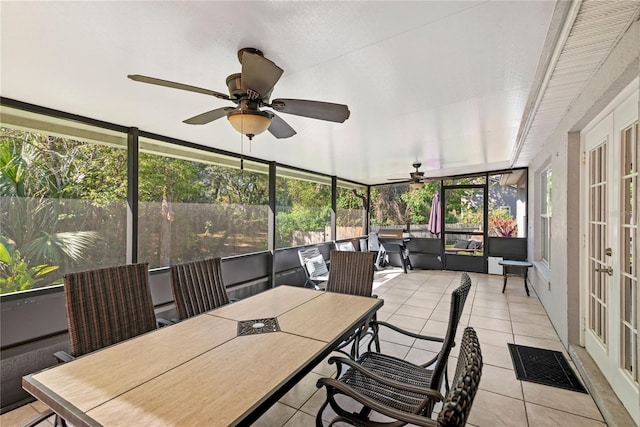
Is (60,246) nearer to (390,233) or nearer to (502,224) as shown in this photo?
(390,233)

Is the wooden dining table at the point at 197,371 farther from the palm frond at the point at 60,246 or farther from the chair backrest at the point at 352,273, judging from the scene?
the palm frond at the point at 60,246

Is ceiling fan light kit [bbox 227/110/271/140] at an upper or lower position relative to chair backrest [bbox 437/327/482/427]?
upper

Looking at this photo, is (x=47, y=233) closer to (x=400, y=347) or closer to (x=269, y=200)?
(x=269, y=200)

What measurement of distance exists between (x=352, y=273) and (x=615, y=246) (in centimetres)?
202

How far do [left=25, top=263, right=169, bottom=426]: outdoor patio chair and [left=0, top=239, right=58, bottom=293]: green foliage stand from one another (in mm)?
1007

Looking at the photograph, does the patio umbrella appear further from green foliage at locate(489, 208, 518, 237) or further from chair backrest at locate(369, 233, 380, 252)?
chair backrest at locate(369, 233, 380, 252)

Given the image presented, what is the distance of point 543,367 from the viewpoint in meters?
2.65

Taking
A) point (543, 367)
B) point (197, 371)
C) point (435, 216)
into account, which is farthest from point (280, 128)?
point (435, 216)

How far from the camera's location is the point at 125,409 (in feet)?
3.56

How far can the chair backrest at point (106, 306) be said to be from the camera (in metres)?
1.75

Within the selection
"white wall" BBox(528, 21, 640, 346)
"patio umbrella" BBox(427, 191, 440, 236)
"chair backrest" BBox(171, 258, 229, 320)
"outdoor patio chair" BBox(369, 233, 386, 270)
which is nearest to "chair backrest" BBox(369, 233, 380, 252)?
"outdoor patio chair" BBox(369, 233, 386, 270)

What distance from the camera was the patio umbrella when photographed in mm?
7344

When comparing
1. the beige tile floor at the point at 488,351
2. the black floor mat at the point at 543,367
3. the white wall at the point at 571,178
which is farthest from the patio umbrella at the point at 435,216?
the black floor mat at the point at 543,367

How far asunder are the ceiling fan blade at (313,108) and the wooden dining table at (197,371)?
4.51ft
